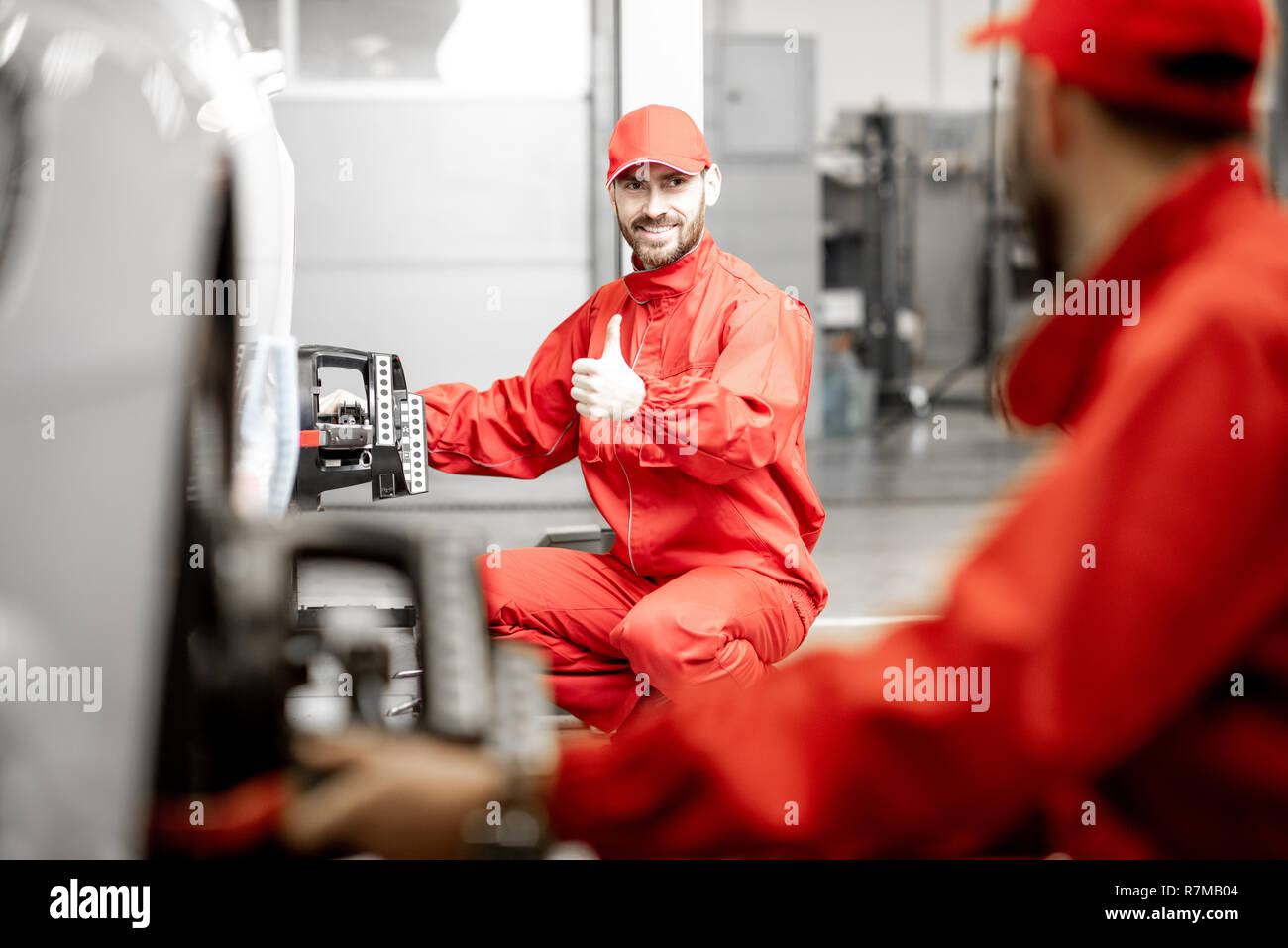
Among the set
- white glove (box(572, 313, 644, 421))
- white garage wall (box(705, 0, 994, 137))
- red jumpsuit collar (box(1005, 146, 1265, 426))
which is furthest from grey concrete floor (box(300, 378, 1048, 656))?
white garage wall (box(705, 0, 994, 137))

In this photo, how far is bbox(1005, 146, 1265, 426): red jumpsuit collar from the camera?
91 centimetres

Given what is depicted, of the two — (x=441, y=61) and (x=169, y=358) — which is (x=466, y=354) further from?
(x=169, y=358)

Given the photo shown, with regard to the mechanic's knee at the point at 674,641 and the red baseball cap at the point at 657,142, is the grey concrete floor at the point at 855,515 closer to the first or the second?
the mechanic's knee at the point at 674,641

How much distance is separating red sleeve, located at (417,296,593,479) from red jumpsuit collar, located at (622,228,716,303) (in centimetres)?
18

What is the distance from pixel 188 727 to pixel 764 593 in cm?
150

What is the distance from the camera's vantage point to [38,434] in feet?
3.15

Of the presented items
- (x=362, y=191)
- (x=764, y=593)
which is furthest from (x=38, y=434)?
(x=362, y=191)

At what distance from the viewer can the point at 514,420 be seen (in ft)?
8.25

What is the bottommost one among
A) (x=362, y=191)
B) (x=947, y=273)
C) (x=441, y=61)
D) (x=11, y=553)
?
(x=11, y=553)

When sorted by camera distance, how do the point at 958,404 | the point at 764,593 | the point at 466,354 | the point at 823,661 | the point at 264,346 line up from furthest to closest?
the point at 958,404, the point at 466,354, the point at 764,593, the point at 264,346, the point at 823,661

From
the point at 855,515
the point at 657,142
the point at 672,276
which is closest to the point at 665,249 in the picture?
the point at 672,276

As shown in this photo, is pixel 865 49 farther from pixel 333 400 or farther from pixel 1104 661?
pixel 1104 661

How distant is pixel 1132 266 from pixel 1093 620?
333mm

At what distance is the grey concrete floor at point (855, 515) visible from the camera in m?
3.80
